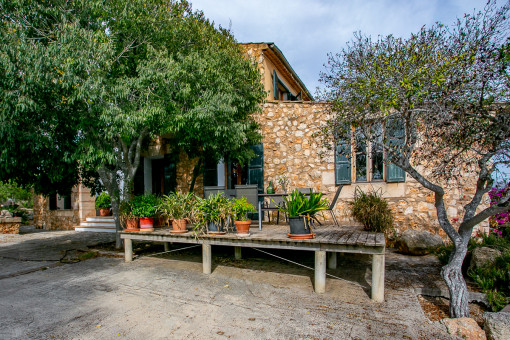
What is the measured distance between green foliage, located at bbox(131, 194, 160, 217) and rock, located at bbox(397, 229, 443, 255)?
475 centimetres

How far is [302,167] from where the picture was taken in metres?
7.33

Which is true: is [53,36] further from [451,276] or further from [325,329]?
[451,276]

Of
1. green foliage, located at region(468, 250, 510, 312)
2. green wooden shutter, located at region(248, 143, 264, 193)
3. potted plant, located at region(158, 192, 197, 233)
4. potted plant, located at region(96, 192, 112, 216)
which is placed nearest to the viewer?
green foliage, located at region(468, 250, 510, 312)

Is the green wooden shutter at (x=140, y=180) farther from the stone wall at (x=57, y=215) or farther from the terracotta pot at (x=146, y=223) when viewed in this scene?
the terracotta pot at (x=146, y=223)

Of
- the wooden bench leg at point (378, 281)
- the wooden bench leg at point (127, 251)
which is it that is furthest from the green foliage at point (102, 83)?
the wooden bench leg at point (378, 281)

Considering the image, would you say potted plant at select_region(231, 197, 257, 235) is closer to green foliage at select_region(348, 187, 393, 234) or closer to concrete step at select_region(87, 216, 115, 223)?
green foliage at select_region(348, 187, 393, 234)

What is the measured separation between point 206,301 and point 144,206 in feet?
8.51

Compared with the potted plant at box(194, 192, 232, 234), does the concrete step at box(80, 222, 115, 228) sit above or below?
below

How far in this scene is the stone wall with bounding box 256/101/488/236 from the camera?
637cm

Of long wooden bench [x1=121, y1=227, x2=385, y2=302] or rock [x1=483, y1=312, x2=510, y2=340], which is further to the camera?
long wooden bench [x1=121, y1=227, x2=385, y2=302]

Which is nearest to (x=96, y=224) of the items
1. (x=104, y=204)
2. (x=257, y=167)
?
(x=104, y=204)

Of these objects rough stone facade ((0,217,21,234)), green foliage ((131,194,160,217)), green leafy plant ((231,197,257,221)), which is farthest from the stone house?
rough stone facade ((0,217,21,234))

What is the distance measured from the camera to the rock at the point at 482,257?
14.1 ft

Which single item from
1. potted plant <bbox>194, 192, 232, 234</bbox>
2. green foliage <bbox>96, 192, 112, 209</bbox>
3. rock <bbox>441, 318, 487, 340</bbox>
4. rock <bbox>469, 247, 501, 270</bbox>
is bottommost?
rock <bbox>441, 318, 487, 340</bbox>
